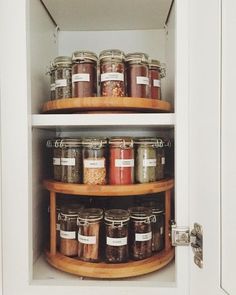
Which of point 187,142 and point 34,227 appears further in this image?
point 34,227

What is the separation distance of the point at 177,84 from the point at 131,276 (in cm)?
48

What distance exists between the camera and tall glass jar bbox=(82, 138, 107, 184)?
0.82 meters

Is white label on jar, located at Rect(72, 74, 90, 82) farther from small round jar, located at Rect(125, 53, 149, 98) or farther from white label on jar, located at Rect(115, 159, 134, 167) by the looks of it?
white label on jar, located at Rect(115, 159, 134, 167)

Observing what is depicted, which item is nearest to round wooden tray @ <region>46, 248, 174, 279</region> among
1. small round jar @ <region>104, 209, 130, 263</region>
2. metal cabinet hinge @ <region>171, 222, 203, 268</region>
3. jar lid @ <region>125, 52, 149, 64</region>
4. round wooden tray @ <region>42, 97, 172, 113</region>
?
small round jar @ <region>104, 209, 130, 263</region>

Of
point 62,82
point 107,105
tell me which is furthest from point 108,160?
point 62,82

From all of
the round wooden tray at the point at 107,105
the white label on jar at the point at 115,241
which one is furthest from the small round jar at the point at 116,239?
the round wooden tray at the point at 107,105

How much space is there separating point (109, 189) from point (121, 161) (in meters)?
0.08

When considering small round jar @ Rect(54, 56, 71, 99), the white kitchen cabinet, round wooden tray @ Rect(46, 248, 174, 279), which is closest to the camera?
the white kitchen cabinet

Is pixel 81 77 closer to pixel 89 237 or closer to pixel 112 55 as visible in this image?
pixel 112 55
